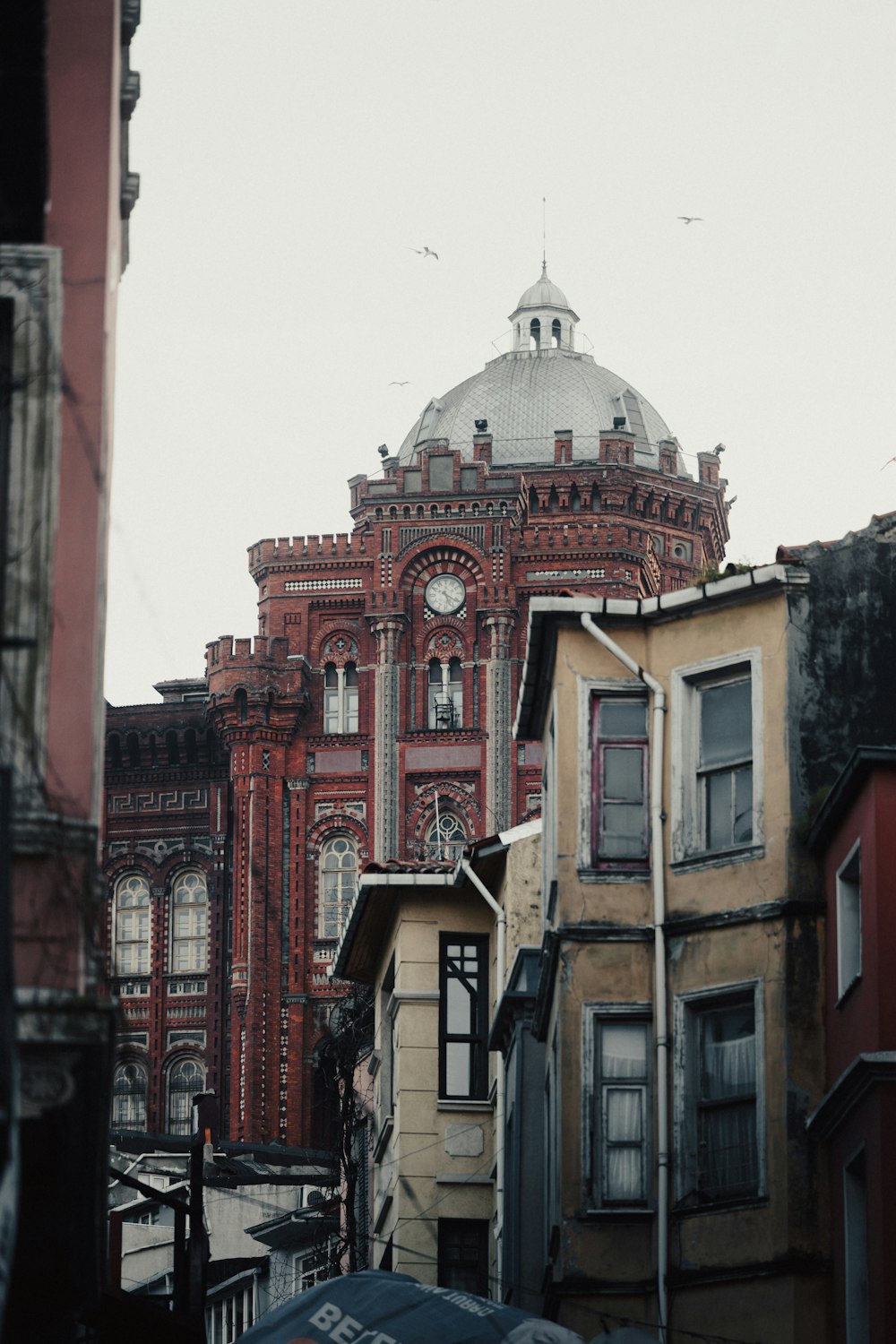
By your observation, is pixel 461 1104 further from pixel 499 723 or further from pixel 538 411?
pixel 538 411

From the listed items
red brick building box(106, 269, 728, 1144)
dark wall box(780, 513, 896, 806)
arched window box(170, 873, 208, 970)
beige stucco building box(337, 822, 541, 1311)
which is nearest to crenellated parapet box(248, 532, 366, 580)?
red brick building box(106, 269, 728, 1144)

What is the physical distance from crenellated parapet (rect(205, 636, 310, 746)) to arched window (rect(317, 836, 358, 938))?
332 cm

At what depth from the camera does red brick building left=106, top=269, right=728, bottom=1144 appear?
220 feet

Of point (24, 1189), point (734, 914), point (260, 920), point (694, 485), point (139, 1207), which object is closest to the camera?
point (24, 1189)

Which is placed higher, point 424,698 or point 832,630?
point 424,698

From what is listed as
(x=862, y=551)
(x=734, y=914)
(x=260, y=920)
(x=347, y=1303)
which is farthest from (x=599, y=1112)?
(x=260, y=920)

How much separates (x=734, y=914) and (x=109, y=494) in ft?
28.9

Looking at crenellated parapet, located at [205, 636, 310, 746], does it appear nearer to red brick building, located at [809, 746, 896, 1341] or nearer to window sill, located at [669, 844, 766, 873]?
window sill, located at [669, 844, 766, 873]

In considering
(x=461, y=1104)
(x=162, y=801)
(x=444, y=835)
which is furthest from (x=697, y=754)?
(x=162, y=801)

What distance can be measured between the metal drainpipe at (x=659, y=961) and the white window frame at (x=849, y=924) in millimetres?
1849

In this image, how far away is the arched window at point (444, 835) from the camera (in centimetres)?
6612

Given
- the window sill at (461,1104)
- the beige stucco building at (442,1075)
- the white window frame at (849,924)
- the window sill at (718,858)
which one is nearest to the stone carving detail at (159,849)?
the beige stucco building at (442,1075)

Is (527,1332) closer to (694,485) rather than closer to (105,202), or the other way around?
(105,202)

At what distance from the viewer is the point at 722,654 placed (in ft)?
66.5
